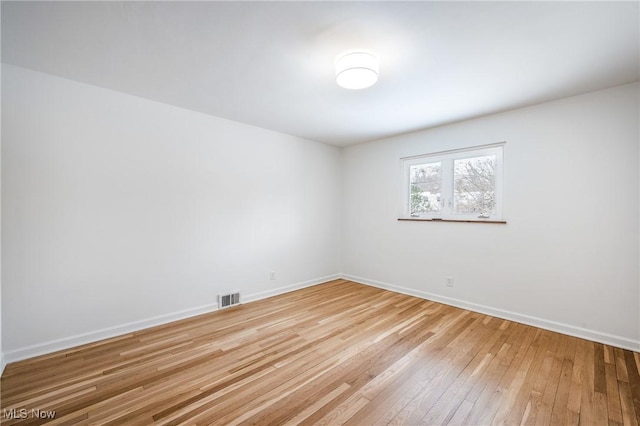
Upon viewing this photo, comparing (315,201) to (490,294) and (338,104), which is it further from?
(490,294)

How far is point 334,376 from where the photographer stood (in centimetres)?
206

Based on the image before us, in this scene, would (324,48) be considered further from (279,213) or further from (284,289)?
(284,289)

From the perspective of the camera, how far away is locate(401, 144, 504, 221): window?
11.1 ft

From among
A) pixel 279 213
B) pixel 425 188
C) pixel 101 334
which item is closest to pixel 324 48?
pixel 279 213

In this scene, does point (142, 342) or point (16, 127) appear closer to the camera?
point (16, 127)

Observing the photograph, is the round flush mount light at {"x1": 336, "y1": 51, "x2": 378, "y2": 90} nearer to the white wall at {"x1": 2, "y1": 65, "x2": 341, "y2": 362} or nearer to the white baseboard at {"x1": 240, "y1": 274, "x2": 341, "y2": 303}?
the white wall at {"x1": 2, "y1": 65, "x2": 341, "y2": 362}

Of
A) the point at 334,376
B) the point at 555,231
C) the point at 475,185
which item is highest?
the point at 475,185

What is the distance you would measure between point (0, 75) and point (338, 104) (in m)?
2.93

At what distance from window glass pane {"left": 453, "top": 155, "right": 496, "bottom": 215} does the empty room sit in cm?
3

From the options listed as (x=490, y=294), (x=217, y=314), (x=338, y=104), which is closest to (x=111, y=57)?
(x=338, y=104)

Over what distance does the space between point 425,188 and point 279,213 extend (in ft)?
7.31

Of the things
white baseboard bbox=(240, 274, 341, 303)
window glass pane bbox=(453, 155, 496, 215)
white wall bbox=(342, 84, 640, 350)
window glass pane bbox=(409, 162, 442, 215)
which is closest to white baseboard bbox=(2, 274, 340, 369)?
white baseboard bbox=(240, 274, 341, 303)

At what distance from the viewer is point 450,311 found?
3416 millimetres

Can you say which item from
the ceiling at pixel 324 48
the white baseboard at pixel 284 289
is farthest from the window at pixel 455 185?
the white baseboard at pixel 284 289
